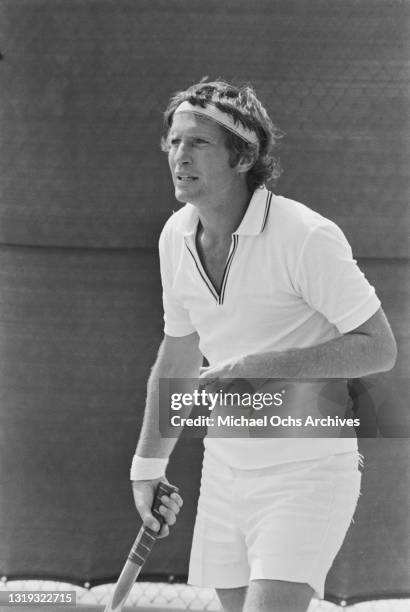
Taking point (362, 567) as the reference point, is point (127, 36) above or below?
above

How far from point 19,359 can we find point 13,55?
2.70 feet

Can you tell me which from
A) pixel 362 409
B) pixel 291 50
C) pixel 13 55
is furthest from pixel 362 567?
pixel 13 55

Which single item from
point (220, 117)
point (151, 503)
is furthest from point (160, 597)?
point (220, 117)

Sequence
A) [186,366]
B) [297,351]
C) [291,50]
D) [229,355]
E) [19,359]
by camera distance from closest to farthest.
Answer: [297,351] → [229,355] → [186,366] → [291,50] → [19,359]

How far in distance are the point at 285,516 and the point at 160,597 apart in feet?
3.76

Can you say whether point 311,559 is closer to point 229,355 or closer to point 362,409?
point 229,355

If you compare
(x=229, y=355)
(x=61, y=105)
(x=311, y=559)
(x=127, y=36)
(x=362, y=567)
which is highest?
(x=127, y=36)

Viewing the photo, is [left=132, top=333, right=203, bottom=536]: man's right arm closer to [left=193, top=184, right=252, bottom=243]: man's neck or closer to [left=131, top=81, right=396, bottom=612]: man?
[left=131, top=81, right=396, bottom=612]: man

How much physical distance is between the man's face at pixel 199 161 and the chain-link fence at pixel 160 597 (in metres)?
1.34

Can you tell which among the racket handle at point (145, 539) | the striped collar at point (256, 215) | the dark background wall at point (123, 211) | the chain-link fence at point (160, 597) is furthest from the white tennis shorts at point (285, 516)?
the chain-link fence at point (160, 597)

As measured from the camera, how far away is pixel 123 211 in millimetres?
2721

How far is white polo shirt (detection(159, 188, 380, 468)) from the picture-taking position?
1833 mm

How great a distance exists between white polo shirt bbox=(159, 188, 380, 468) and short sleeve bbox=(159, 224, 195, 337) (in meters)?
0.04

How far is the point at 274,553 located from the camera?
1.84 meters
